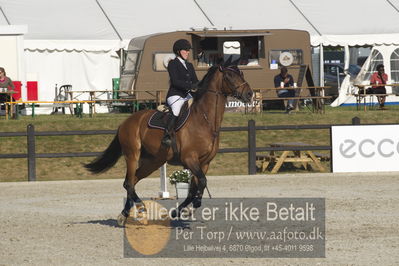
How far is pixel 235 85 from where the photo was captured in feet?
42.4

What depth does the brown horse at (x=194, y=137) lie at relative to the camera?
42.0 ft

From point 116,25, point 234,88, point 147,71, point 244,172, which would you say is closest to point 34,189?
point 244,172

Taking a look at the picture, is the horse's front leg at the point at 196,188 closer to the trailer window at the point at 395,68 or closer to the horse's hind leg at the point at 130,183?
the horse's hind leg at the point at 130,183

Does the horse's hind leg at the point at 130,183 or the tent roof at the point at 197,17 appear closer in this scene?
the horse's hind leg at the point at 130,183

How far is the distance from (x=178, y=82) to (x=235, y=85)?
0.78 meters

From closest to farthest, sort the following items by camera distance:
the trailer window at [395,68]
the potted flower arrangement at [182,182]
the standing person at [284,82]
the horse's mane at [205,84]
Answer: the horse's mane at [205,84]
the potted flower arrangement at [182,182]
the standing person at [284,82]
the trailer window at [395,68]

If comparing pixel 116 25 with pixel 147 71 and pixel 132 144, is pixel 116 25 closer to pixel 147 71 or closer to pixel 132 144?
pixel 147 71

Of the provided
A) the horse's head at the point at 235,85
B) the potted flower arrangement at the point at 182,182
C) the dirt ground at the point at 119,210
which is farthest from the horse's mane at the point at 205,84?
the dirt ground at the point at 119,210

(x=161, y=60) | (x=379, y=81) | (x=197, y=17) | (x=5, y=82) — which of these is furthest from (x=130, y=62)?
(x=379, y=81)

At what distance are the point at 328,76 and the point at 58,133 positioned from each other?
1937 cm

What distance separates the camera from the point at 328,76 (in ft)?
128

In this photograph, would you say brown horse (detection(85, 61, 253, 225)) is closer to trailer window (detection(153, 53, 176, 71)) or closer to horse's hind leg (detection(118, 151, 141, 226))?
horse's hind leg (detection(118, 151, 141, 226))

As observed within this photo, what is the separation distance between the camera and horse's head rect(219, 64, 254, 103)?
1288 centimetres

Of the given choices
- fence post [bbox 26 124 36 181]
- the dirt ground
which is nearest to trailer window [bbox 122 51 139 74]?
fence post [bbox 26 124 36 181]
